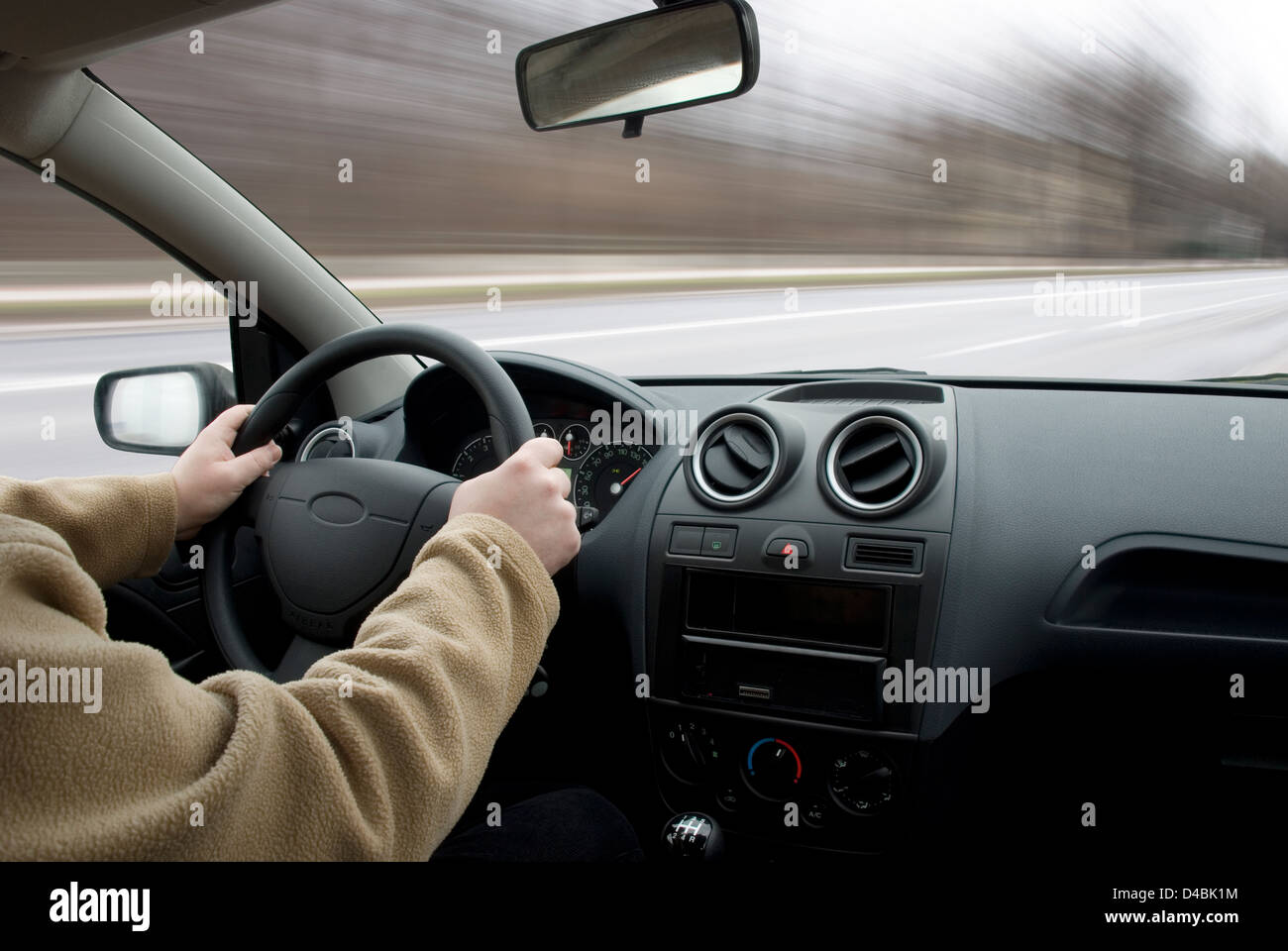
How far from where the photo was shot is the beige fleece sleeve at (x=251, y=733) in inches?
32.5

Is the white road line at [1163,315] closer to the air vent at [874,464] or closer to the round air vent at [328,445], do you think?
the air vent at [874,464]

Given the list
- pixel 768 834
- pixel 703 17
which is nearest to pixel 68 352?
pixel 703 17

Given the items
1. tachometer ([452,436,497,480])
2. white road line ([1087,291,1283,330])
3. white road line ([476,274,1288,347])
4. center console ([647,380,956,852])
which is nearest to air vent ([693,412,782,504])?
center console ([647,380,956,852])

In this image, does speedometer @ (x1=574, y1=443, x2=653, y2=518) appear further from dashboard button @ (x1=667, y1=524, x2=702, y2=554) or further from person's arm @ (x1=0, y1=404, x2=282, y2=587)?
person's arm @ (x1=0, y1=404, x2=282, y2=587)

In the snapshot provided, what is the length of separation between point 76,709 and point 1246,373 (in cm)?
237

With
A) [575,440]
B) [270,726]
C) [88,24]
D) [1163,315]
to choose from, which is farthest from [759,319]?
[270,726]

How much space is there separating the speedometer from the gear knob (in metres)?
0.68

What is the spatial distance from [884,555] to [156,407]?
5.94 feet

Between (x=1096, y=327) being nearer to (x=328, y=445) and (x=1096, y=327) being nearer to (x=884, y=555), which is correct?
(x=884, y=555)

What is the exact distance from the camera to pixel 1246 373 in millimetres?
2324

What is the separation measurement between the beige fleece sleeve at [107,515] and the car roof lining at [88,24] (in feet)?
2.45

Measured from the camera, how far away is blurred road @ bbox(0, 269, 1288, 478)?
9.52 ft

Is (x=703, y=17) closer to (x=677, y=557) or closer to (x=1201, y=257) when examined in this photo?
(x=677, y=557)
